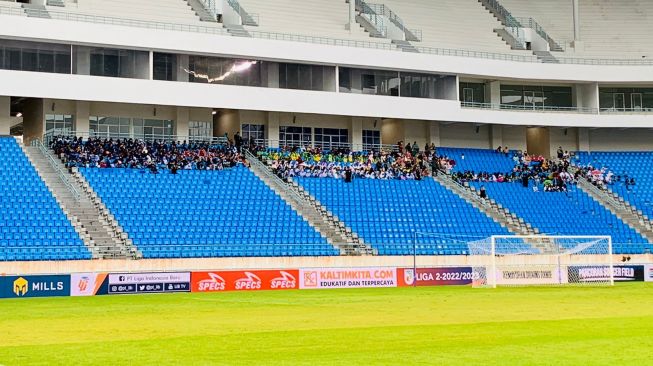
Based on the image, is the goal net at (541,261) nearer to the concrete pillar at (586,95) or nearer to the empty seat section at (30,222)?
the empty seat section at (30,222)

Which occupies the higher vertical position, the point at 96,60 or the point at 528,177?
the point at 96,60

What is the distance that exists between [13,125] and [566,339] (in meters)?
46.6

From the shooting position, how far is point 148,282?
3425 centimetres

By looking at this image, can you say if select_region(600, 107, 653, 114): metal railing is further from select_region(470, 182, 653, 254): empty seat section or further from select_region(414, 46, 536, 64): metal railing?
select_region(470, 182, 653, 254): empty seat section

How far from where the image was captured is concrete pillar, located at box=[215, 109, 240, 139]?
186 feet

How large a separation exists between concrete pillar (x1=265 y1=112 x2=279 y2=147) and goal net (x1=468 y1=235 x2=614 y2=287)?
18861mm

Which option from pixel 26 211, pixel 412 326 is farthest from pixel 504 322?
pixel 26 211

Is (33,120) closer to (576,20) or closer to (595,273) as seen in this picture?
(595,273)

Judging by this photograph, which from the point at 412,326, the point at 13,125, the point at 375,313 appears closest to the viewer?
the point at 412,326

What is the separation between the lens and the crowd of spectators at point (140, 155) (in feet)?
154

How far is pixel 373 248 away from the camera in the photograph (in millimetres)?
43281

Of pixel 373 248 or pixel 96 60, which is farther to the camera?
pixel 96 60

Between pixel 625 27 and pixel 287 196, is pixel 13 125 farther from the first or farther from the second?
pixel 625 27

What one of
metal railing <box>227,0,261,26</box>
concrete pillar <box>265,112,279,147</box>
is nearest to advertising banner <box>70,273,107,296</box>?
concrete pillar <box>265,112,279,147</box>
